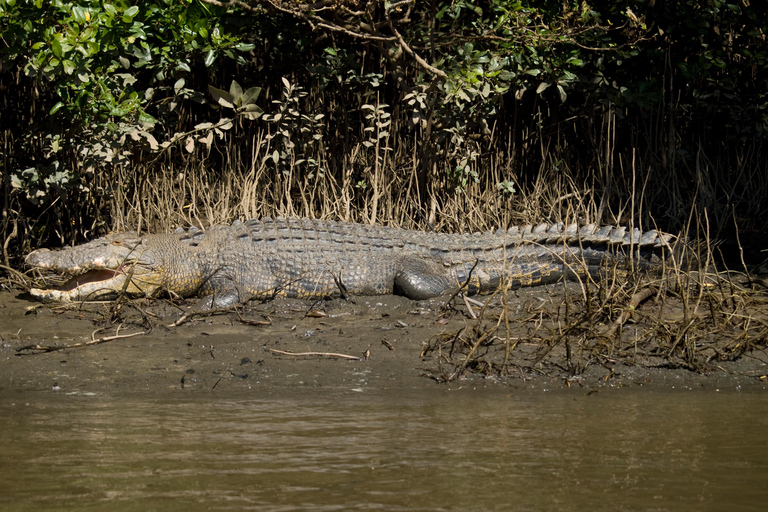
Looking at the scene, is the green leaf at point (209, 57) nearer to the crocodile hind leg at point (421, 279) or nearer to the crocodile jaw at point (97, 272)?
the crocodile jaw at point (97, 272)

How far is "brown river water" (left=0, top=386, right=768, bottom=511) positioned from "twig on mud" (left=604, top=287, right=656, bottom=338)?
55cm

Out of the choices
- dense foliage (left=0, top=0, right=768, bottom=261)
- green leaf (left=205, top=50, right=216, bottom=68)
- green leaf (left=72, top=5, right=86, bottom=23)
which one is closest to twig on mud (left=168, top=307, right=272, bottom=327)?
dense foliage (left=0, top=0, right=768, bottom=261)

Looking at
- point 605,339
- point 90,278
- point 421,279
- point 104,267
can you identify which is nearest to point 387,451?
point 605,339

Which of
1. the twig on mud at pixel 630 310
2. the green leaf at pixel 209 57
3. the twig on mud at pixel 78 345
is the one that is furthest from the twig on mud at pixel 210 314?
the green leaf at pixel 209 57

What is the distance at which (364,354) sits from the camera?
4496mm

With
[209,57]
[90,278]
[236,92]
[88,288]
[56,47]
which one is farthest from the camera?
[236,92]

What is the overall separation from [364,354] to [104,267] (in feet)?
8.15

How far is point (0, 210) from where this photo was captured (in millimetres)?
6699

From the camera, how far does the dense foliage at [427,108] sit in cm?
666

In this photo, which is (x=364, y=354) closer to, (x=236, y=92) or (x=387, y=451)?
(x=387, y=451)

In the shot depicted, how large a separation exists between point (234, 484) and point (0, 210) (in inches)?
198

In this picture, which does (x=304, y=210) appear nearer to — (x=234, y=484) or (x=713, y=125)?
(x=713, y=125)

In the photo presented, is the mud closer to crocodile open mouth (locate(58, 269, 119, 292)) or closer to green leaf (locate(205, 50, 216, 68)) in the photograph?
crocodile open mouth (locate(58, 269, 119, 292))

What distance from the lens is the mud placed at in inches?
162
